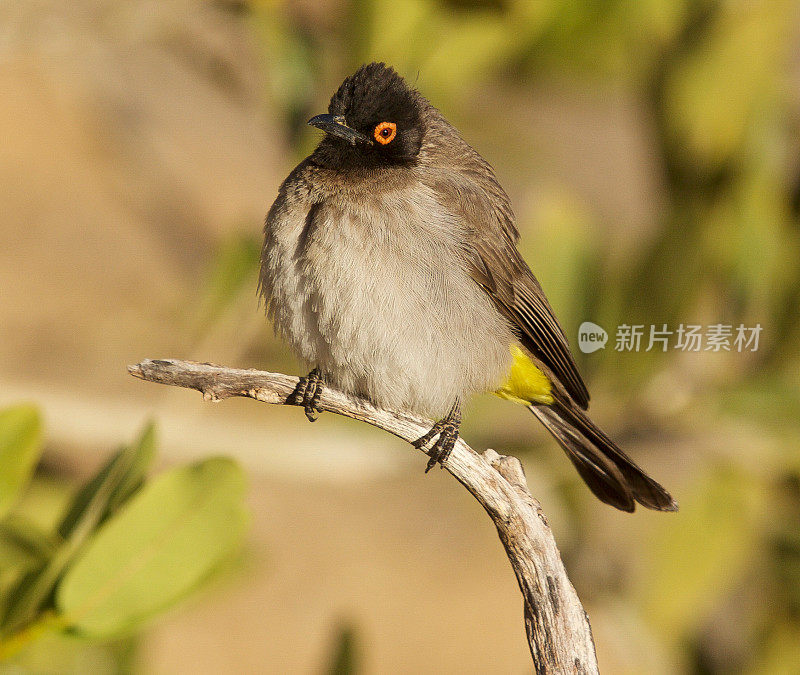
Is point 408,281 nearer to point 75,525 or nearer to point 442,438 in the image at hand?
point 442,438

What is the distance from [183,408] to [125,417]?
27 cm

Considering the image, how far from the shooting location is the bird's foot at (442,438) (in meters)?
2.34

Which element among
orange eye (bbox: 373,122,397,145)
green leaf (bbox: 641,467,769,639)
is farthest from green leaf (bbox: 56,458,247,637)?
green leaf (bbox: 641,467,769,639)

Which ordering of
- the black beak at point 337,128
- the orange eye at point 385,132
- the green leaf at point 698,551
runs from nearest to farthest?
1. the black beak at point 337,128
2. the orange eye at point 385,132
3. the green leaf at point 698,551

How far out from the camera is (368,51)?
97.1 inches

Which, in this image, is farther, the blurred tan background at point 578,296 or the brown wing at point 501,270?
the blurred tan background at point 578,296

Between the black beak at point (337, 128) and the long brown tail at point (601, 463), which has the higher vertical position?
the black beak at point (337, 128)

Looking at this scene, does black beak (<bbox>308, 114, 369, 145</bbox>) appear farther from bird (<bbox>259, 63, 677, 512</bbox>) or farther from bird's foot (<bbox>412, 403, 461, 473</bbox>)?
bird's foot (<bbox>412, 403, 461, 473</bbox>)

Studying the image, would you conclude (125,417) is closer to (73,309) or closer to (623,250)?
(623,250)

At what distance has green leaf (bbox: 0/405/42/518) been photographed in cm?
181

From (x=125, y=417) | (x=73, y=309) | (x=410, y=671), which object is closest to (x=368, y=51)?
(x=125, y=417)

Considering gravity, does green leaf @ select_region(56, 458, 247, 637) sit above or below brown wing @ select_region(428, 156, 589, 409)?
below

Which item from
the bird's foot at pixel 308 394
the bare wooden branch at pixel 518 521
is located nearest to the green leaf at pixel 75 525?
the bare wooden branch at pixel 518 521

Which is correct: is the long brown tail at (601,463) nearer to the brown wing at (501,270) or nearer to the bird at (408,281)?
the bird at (408,281)
